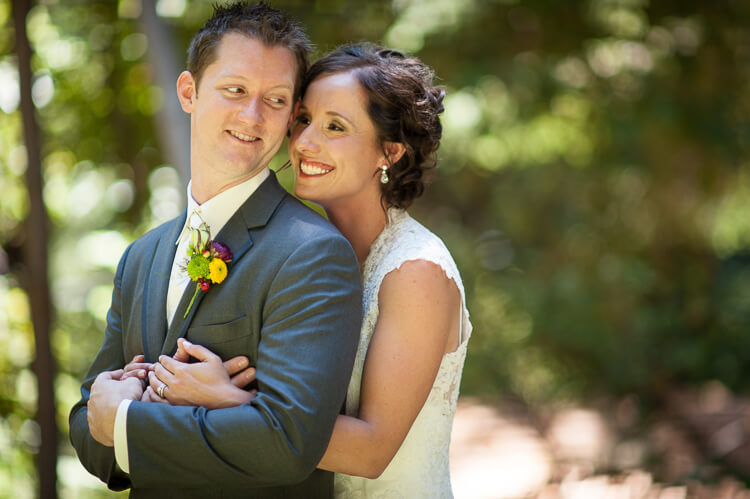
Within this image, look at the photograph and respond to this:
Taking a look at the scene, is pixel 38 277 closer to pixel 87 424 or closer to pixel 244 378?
pixel 87 424

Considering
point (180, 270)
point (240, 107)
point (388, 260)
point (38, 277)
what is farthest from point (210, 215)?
point (38, 277)

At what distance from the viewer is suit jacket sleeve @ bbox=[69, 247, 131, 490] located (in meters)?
2.02

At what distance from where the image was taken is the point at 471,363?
693 centimetres

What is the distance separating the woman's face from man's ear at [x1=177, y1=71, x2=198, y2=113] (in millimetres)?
356

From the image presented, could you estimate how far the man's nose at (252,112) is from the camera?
2.00 meters

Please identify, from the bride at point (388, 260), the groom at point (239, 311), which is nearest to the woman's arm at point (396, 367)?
the bride at point (388, 260)

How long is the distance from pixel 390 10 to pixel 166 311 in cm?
378

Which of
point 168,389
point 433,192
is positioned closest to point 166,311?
point 168,389

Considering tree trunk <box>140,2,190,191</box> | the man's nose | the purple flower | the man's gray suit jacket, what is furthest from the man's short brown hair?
tree trunk <box>140,2,190,191</box>

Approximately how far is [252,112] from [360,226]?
26.7 inches

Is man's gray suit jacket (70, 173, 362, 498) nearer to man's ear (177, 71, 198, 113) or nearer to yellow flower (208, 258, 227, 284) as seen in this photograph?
yellow flower (208, 258, 227, 284)

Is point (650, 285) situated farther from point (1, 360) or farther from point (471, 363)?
point (1, 360)

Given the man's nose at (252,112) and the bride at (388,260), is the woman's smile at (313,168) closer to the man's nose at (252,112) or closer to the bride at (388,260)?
the bride at (388,260)

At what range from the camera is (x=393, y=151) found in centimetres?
246
